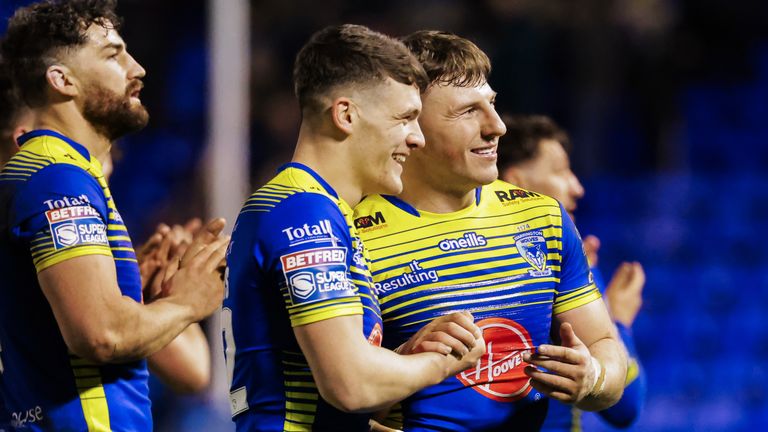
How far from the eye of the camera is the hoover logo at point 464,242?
362cm

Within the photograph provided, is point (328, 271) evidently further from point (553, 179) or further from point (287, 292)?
point (553, 179)

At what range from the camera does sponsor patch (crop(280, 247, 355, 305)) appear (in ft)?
9.55

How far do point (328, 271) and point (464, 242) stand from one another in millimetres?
804

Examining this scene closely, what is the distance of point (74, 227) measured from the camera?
3.23 m

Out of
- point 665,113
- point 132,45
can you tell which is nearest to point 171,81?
point 132,45

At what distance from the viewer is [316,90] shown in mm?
3232

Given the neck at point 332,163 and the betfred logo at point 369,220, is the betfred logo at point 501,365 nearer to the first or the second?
the betfred logo at point 369,220

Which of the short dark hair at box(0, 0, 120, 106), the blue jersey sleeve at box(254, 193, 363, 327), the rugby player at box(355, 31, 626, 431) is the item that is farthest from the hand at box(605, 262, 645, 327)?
the short dark hair at box(0, 0, 120, 106)

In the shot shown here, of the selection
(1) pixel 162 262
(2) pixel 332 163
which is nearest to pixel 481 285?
(2) pixel 332 163

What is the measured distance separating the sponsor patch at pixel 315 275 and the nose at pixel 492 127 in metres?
0.91

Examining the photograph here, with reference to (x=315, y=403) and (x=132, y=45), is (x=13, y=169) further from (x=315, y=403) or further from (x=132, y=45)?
(x=132, y=45)

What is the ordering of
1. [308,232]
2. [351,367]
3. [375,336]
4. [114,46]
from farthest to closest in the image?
1. [114,46]
2. [375,336]
3. [308,232]
4. [351,367]

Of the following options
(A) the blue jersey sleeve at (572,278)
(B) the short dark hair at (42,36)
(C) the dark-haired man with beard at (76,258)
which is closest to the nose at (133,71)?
(C) the dark-haired man with beard at (76,258)

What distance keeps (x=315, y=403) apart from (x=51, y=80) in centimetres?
135
